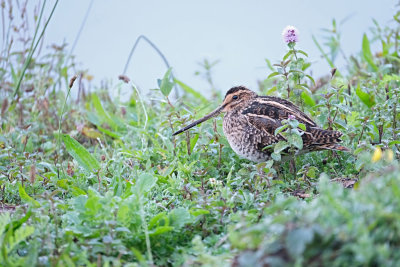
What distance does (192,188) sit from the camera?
3.80 metres

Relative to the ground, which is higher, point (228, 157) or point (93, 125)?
point (93, 125)

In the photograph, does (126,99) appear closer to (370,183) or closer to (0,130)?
(0,130)

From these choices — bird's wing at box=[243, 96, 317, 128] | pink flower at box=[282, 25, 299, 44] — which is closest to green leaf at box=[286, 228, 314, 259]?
bird's wing at box=[243, 96, 317, 128]

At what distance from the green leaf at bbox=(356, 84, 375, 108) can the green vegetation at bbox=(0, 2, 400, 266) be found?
0.01 m

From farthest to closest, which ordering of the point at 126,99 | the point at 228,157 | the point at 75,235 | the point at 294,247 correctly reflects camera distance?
the point at 126,99, the point at 228,157, the point at 75,235, the point at 294,247

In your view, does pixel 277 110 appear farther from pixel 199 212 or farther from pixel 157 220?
pixel 157 220

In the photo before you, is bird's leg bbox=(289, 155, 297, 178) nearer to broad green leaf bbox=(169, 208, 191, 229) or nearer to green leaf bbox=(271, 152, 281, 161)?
green leaf bbox=(271, 152, 281, 161)

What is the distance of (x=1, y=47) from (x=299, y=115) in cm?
362

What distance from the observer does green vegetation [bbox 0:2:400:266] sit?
217 cm

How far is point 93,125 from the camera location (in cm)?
662

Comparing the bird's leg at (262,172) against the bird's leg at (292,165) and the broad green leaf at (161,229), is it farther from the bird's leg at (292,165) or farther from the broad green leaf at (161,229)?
the broad green leaf at (161,229)

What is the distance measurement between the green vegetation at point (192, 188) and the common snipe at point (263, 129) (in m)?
0.13

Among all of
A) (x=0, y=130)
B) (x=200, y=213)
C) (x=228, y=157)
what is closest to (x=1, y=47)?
(x=0, y=130)

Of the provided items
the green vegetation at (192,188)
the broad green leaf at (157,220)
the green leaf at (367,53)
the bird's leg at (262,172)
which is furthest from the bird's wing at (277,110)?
the green leaf at (367,53)
